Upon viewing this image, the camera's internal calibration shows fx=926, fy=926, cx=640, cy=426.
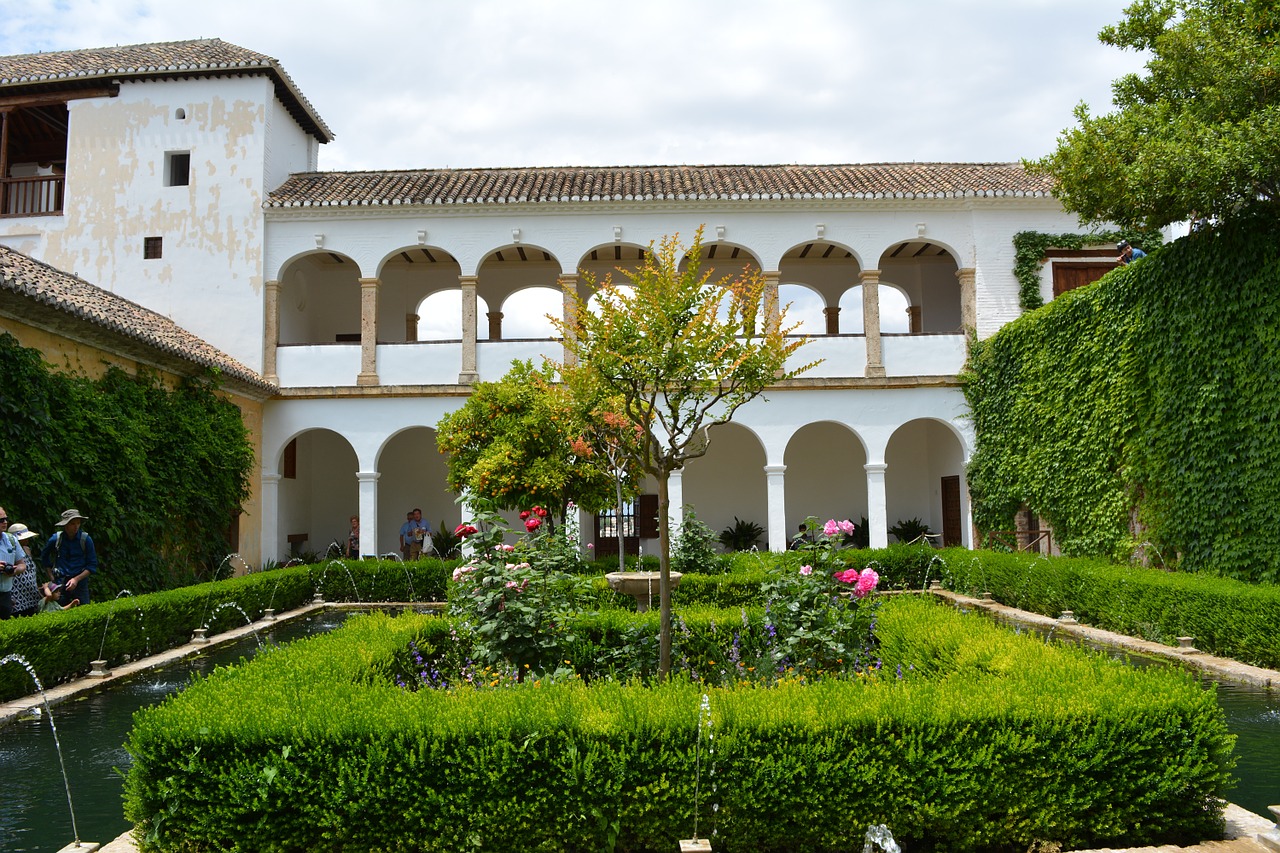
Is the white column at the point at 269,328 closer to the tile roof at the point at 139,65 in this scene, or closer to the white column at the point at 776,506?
the tile roof at the point at 139,65

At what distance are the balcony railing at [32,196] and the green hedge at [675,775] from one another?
56.9ft

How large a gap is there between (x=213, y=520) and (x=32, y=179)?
831 centimetres

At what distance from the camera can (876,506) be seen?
16875 millimetres

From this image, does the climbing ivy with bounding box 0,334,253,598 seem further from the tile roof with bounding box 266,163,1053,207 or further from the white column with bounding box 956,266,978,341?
the white column with bounding box 956,266,978,341

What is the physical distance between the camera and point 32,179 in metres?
17.5

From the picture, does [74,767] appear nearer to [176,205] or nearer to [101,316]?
[101,316]

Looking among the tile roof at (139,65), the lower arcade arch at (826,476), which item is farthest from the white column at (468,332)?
the lower arcade arch at (826,476)

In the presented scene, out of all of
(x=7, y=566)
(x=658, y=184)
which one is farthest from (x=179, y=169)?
(x=7, y=566)

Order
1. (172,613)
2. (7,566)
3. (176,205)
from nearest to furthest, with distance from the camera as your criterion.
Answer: (7,566) < (172,613) < (176,205)

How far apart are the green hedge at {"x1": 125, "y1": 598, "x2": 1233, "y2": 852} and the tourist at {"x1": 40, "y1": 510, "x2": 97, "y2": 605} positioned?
6146mm

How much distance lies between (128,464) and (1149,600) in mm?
12065

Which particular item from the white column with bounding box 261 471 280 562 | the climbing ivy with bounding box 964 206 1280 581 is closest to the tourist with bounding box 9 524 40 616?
the white column with bounding box 261 471 280 562

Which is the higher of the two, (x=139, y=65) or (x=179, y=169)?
(x=139, y=65)

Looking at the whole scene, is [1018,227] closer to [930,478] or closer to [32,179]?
[930,478]
